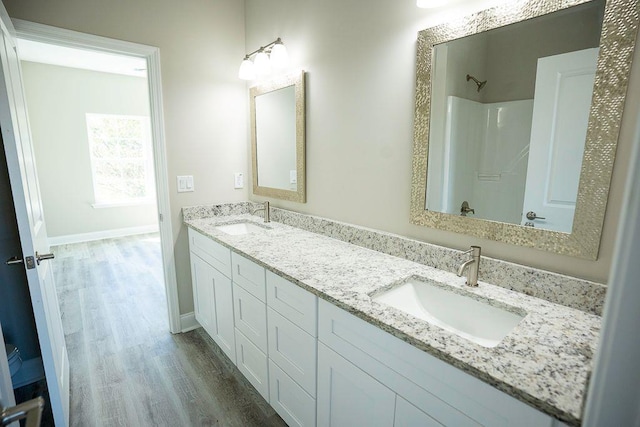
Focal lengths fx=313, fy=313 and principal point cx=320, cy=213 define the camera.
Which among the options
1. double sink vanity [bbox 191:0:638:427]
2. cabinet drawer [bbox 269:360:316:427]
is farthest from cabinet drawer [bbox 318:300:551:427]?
cabinet drawer [bbox 269:360:316:427]

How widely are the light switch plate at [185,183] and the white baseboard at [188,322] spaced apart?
98cm

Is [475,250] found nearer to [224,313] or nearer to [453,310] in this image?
[453,310]

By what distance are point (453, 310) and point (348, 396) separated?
505 millimetres

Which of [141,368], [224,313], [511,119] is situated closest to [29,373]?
[141,368]

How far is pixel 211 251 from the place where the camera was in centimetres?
201

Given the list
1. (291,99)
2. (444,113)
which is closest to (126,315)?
(291,99)

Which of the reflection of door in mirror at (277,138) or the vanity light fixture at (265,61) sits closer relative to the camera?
the vanity light fixture at (265,61)

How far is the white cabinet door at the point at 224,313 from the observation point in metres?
1.88

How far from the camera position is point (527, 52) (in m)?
1.10

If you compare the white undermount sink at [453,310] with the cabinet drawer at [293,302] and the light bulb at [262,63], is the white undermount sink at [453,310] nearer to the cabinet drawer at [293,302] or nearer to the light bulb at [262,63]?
the cabinet drawer at [293,302]

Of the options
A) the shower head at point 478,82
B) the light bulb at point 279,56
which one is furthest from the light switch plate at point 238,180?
the shower head at point 478,82

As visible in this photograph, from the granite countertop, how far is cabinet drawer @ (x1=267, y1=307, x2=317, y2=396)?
232 millimetres

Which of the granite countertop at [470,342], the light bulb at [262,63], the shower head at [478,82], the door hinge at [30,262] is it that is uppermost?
the light bulb at [262,63]

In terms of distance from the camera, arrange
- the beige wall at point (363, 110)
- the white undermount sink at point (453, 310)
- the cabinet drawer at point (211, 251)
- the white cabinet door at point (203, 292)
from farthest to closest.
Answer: the white cabinet door at point (203, 292) → the cabinet drawer at point (211, 251) → the beige wall at point (363, 110) → the white undermount sink at point (453, 310)
